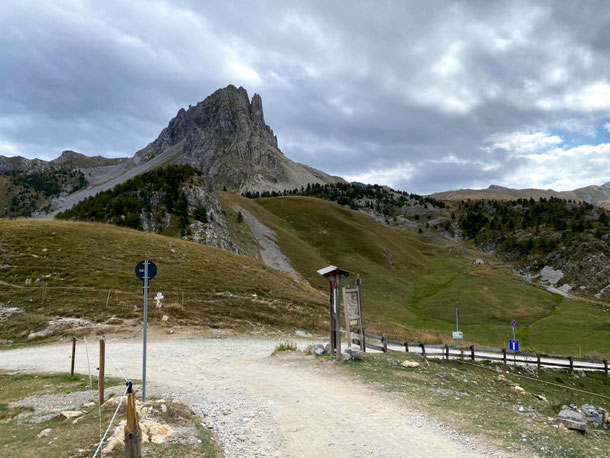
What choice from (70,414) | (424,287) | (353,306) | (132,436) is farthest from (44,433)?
(424,287)

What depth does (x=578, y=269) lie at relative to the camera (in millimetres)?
95125

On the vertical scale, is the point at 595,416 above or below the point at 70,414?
below

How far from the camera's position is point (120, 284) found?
1340 inches

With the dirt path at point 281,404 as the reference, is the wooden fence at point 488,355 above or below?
below

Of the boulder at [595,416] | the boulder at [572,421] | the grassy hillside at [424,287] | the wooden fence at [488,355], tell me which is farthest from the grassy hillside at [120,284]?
the boulder at [572,421]

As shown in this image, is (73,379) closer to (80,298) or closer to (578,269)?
(80,298)

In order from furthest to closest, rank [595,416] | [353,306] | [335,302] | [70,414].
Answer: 1. [353,306]
2. [335,302]
3. [595,416]
4. [70,414]

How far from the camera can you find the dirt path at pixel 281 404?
9.35 meters

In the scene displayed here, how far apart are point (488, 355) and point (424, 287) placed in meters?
54.2

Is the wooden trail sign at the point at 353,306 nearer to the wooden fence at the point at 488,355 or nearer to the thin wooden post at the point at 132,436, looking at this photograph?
the wooden fence at the point at 488,355

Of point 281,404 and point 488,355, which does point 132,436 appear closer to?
point 281,404

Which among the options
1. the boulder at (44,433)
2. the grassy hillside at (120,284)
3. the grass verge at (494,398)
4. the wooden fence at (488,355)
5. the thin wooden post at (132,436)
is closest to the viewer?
the thin wooden post at (132,436)

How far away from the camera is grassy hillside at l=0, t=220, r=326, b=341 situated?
2947 cm

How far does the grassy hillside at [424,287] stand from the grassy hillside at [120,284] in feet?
40.4
